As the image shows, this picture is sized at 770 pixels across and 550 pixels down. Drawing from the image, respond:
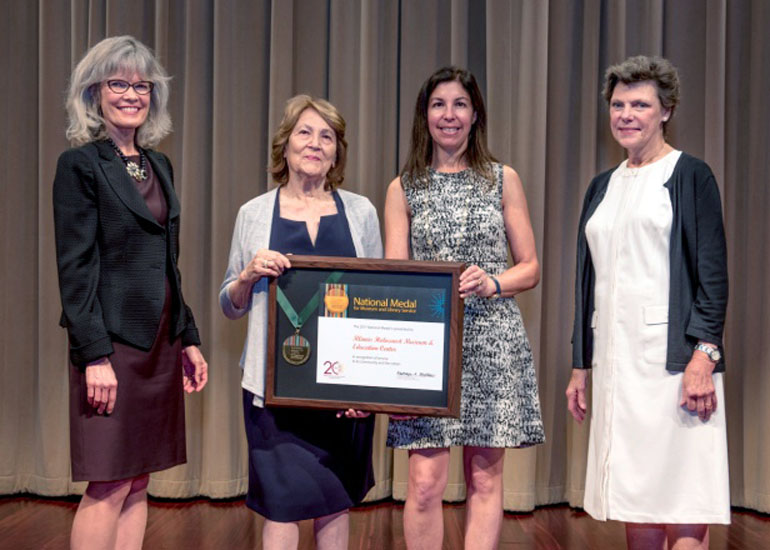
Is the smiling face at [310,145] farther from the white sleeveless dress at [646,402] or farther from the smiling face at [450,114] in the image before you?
the white sleeveless dress at [646,402]

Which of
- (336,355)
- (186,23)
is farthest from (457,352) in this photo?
(186,23)

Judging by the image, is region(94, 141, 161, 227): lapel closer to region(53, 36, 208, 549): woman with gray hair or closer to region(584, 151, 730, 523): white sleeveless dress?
region(53, 36, 208, 549): woman with gray hair

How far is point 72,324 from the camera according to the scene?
202cm

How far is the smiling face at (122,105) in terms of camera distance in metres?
2.13

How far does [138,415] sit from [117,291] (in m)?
0.34

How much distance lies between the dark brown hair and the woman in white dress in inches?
15.6

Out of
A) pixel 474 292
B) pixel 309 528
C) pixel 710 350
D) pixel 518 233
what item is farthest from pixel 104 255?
pixel 309 528

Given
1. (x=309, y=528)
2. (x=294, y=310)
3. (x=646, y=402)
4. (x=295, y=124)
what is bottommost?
(x=309, y=528)

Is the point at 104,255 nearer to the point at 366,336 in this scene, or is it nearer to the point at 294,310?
the point at 294,310

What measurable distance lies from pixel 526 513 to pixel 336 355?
7.00 ft

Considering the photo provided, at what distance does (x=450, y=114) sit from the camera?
2.39 metres

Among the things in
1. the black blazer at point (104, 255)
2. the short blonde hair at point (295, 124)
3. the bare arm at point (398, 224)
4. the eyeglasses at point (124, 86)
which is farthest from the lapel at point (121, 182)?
the bare arm at point (398, 224)

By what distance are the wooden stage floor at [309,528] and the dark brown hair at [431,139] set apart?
5.47ft

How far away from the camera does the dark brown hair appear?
7.97 ft
